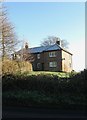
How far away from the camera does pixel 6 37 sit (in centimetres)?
3189

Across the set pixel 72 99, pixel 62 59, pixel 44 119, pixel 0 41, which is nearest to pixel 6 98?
pixel 72 99

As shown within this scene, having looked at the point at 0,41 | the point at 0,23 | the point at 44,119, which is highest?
the point at 0,23

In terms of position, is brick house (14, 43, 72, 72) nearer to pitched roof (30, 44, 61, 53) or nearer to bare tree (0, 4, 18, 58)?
pitched roof (30, 44, 61, 53)

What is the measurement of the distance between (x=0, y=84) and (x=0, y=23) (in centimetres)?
1026

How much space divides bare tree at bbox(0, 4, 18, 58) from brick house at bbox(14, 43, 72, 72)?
29.8 meters

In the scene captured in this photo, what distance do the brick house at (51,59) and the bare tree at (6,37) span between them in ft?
97.9

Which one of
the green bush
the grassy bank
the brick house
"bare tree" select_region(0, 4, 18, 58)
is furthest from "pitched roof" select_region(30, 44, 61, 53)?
the grassy bank

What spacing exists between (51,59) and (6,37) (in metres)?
35.6

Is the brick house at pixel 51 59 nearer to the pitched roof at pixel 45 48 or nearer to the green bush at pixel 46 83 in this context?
the pitched roof at pixel 45 48

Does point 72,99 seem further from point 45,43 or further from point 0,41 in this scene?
point 45,43

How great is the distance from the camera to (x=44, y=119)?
1187 cm

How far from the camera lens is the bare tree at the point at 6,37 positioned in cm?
2866

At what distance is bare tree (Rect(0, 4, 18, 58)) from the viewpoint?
28659 mm

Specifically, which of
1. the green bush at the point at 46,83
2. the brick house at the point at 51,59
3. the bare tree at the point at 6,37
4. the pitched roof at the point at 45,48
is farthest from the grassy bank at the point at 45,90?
the pitched roof at the point at 45,48
